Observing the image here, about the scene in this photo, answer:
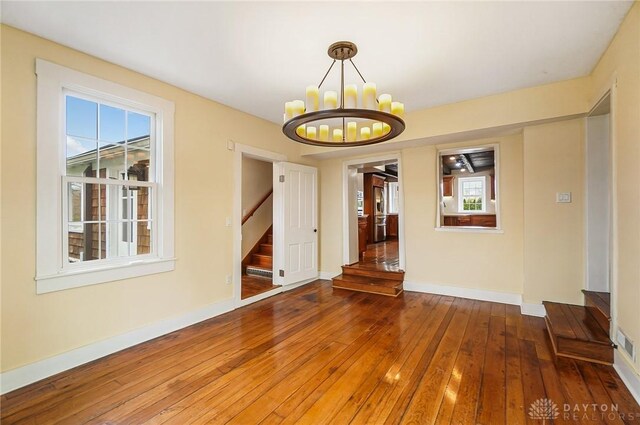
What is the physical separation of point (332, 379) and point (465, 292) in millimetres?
2885

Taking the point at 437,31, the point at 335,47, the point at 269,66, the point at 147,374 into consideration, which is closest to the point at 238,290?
the point at 147,374

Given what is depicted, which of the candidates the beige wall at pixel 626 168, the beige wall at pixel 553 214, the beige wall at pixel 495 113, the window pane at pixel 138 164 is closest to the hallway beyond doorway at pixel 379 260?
the beige wall at pixel 553 214

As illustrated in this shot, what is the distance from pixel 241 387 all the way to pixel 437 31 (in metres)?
3.16

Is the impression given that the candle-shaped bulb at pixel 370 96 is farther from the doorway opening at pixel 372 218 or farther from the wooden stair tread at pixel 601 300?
the wooden stair tread at pixel 601 300

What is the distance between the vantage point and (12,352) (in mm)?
2084

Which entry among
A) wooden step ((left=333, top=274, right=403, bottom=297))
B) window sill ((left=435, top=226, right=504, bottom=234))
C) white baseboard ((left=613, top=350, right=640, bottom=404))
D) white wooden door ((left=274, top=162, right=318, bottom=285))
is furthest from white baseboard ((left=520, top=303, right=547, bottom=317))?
white wooden door ((left=274, top=162, right=318, bottom=285))

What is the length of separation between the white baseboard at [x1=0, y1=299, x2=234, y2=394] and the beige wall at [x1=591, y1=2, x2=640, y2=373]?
398 cm

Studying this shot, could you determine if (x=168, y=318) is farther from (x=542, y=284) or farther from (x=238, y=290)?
(x=542, y=284)

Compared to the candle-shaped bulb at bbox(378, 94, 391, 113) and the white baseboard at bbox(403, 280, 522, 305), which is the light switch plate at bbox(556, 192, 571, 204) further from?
the candle-shaped bulb at bbox(378, 94, 391, 113)

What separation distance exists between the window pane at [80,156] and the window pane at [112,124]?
139 mm

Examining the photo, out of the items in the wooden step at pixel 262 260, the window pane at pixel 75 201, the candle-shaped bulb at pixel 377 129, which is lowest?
the wooden step at pixel 262 260

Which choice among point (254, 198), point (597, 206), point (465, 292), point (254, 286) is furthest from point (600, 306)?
point (254, 198)

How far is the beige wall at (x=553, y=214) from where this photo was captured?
3.21 m

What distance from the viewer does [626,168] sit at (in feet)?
6.86
